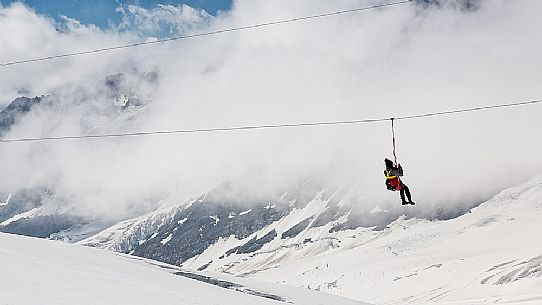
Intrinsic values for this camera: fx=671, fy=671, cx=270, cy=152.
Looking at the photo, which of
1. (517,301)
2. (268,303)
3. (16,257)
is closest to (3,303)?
(16,257)

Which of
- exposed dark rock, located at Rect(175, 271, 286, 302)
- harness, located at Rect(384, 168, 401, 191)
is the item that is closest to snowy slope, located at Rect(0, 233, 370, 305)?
exposed dark rock, located at Rect(175, 271, 286, 302)

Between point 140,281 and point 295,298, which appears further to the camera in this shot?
point 295,298

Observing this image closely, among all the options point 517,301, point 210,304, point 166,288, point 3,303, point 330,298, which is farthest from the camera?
point 517,301

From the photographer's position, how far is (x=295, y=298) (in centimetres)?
3628

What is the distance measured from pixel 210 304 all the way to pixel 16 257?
8792 mm

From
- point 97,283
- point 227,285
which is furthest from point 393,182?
point 97,283

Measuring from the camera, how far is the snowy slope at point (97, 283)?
21.8 meters

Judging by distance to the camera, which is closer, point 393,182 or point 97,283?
point 97,283

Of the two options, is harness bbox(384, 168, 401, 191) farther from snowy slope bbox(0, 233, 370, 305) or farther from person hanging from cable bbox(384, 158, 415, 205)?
snowy slope bbox(0, 233, 370, 305)

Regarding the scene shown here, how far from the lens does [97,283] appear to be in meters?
25.3

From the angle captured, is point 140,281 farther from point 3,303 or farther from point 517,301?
point 517,301

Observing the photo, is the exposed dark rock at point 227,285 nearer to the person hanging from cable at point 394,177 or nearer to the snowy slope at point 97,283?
the snowy slope at point 97,283

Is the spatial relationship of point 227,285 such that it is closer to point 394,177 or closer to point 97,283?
point 394,177

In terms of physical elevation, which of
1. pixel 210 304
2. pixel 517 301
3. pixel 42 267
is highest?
pixel 42 267
